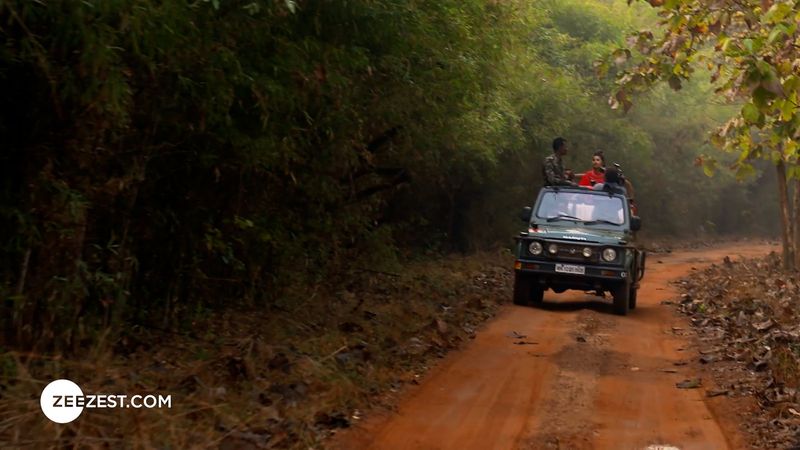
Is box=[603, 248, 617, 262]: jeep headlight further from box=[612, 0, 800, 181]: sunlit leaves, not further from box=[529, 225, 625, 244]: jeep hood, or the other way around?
box=[612, 0, 800, 181]: sunlit leaves

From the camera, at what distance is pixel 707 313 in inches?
624

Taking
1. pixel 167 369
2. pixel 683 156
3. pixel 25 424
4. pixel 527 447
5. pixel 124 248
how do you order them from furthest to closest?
pixel 683 156, pixel 124 248, pixel 167 369, pixel 527 447, pixel 25 424

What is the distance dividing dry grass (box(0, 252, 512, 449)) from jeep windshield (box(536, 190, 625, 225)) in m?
2.09

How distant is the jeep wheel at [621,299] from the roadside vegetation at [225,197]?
211 centimetres

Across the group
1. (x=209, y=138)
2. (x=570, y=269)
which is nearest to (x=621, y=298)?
(x=570, y=269)

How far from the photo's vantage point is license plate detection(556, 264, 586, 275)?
15.2 meters

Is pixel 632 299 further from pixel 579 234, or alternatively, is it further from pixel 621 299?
pixel 579 234

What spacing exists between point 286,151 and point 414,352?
8.34ft

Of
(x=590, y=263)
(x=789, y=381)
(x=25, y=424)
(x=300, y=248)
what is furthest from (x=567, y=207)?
(x=25, y=424)

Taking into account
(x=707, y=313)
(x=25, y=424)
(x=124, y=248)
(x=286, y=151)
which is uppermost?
(x=286, y=151)

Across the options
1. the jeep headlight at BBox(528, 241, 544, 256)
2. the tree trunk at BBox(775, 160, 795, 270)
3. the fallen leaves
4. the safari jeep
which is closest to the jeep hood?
the safari jeep

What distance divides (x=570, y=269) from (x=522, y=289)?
1.08m

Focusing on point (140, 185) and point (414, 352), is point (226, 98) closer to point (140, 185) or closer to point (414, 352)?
point (140, 185)

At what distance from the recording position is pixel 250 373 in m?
8.87
